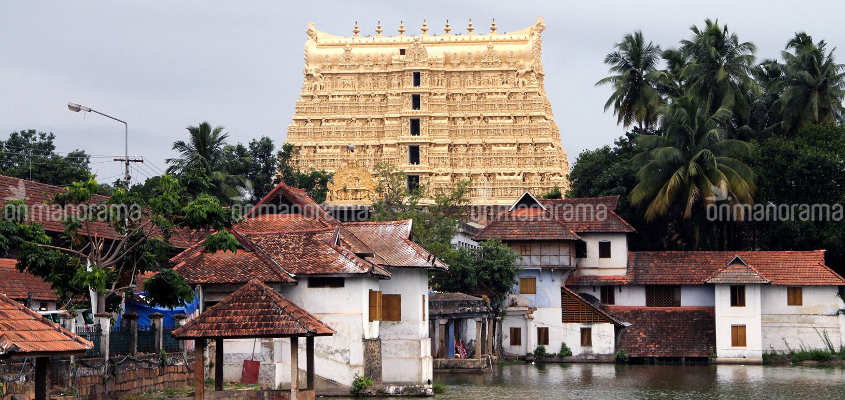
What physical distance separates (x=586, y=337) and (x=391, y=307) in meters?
18.9

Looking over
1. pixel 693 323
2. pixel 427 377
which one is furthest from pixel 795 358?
pixel 427 377

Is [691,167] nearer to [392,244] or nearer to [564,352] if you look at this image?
[564,352]

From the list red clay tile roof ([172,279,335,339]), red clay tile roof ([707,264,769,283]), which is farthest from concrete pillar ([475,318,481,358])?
red clay tile roof ([172,279,335,339])

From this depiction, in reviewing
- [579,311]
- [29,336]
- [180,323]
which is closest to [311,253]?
[180,323]

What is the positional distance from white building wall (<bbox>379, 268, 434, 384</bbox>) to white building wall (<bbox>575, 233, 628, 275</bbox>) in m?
20.2

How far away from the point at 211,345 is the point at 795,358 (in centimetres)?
2954

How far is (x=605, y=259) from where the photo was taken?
5925 cm

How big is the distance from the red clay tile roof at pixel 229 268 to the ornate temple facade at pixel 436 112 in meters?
48.7

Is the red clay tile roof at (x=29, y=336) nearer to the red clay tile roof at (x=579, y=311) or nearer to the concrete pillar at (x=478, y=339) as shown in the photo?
the concrete pillar at (x=478, y=339)

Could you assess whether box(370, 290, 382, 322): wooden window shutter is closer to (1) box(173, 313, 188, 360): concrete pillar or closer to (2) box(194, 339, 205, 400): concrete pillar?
(1) box(173, 313, 188, 360): concrete pillar

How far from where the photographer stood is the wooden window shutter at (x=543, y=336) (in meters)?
56.9

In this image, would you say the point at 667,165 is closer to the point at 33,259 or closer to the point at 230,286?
the point at 230,286

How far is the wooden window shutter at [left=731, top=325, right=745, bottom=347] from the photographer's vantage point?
55.3m

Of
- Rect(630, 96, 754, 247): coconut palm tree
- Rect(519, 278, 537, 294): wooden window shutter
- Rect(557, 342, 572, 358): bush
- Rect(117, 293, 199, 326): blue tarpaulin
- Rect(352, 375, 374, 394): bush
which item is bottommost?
Rect(352, 375, 374, 394): bush
